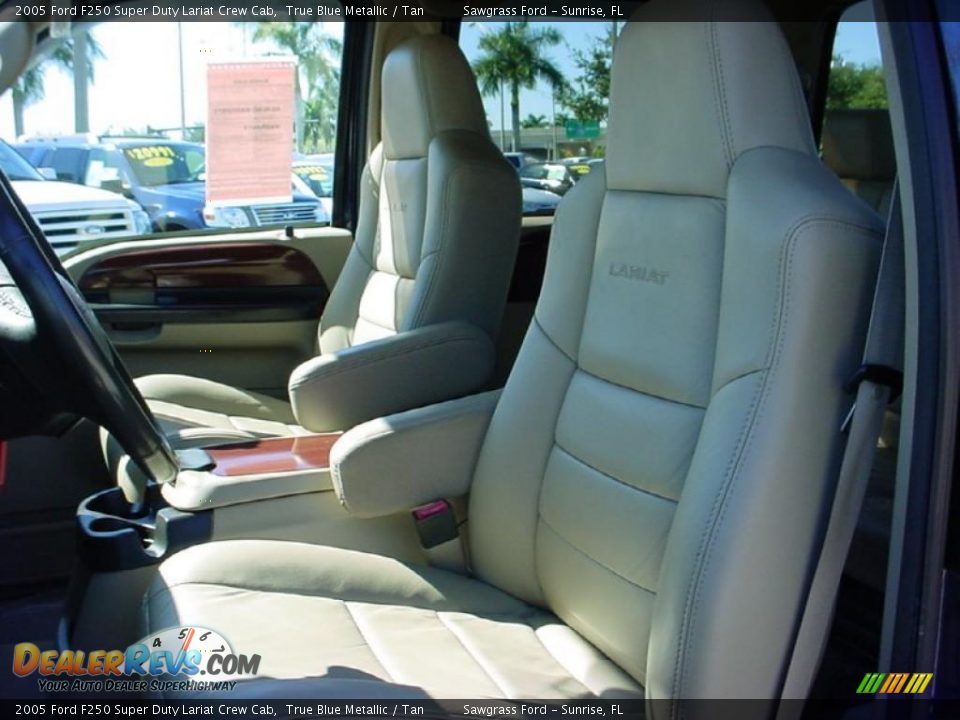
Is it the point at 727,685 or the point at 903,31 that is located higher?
the point at 903,31

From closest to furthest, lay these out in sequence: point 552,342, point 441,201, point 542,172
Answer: point 552,342
point 441,201
point 542,172

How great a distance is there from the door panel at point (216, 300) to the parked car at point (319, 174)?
16cm

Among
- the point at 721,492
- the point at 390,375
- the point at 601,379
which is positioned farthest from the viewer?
the point at 390,375

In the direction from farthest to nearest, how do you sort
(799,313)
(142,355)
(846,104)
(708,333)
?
(142,355)
(846,104)
(708,333)
(799,313)

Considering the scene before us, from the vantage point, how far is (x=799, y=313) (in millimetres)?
1351

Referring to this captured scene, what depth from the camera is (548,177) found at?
316 centimetres

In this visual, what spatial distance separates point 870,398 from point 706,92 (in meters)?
0.49

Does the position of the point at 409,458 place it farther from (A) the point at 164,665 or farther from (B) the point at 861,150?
(B) the point at 861,150

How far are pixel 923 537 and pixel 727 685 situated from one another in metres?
0.31

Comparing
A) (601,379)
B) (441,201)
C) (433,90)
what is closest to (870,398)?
(601,379)

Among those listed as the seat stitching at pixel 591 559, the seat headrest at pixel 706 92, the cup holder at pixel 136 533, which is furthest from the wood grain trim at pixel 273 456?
the seat headrest at pixel 706 92

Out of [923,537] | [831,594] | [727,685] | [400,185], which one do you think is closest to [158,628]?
[727,685]

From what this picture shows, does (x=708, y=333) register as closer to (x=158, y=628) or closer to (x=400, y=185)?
(x=158, y=628)

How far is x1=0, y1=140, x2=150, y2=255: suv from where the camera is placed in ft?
10.3
